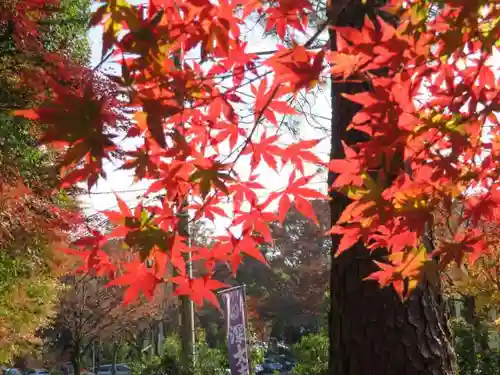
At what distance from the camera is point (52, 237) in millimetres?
7949

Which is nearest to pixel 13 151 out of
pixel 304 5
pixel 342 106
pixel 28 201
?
pixel 28 201

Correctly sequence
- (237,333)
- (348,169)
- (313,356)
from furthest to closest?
(313,356), (237,333), (348,169)

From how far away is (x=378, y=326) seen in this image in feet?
8.24

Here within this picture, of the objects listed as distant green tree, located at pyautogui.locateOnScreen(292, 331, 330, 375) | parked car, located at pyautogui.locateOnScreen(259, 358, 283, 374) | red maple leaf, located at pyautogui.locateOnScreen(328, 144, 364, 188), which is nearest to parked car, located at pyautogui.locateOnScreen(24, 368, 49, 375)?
parked car, located at pyautogui.locateOnScreen(259, 358, 283, 374)

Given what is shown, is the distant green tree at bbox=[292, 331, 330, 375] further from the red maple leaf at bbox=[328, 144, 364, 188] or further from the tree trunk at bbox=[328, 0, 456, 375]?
the red maple leaf at bbox=[328, 144, 364, 188]

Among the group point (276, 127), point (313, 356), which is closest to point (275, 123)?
point (276, 127)

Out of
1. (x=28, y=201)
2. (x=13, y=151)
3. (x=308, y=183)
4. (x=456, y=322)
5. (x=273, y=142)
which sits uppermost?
(x=13, y=151)

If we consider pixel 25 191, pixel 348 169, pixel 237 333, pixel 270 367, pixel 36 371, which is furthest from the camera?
pixel 36 371

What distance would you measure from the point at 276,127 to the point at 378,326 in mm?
973

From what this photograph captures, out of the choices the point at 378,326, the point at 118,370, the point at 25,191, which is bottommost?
the point at 118,370

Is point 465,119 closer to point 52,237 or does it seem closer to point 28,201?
point 28,201

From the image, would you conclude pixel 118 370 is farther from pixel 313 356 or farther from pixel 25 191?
pixel 25 191

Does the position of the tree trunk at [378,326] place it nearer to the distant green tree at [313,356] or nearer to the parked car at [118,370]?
the distant green tree at [313,356]

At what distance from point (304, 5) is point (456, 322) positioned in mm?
11889
